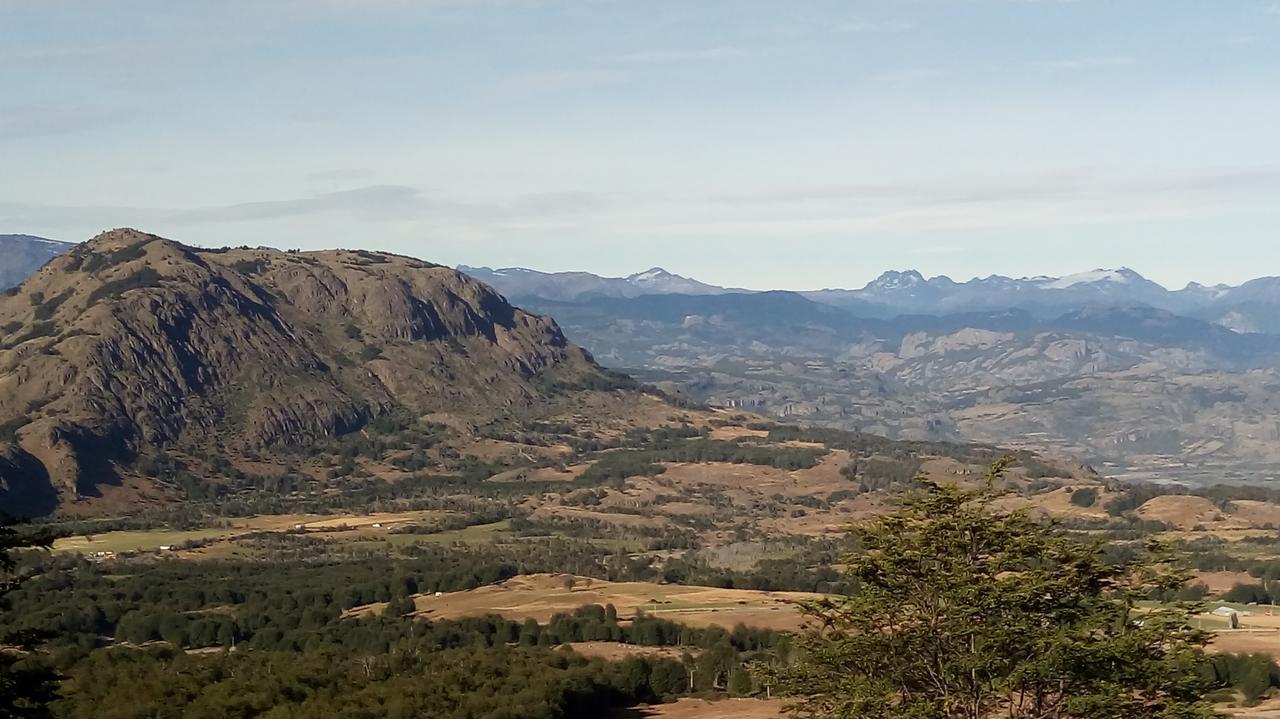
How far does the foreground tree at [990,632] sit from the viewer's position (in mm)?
41219

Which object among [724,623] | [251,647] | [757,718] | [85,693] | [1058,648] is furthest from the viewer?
[724,623]

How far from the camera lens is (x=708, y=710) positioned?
13088 centimetres

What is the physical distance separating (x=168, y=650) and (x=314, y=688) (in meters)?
36.2

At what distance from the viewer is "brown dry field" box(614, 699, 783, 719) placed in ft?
407

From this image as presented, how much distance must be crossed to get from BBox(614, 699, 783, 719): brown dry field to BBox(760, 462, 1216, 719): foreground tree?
7827cm

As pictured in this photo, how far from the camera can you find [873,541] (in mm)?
45469

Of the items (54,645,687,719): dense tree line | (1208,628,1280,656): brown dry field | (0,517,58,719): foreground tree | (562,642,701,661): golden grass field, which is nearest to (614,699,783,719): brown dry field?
(54,645,687,719): dense tree line

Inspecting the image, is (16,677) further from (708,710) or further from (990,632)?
(708,710)

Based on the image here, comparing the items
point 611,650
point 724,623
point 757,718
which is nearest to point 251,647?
Result: point 611,650

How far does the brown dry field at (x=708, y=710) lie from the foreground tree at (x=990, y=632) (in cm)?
7827

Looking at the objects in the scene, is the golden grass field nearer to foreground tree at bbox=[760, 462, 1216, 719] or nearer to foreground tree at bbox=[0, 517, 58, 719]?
foreground tree at bbox=[0, 517, 58, 719]

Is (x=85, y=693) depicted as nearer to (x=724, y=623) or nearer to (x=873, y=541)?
(x=873, y=541)

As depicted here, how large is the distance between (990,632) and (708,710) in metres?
92.8

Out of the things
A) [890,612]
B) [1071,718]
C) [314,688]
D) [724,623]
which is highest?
[890,612]
